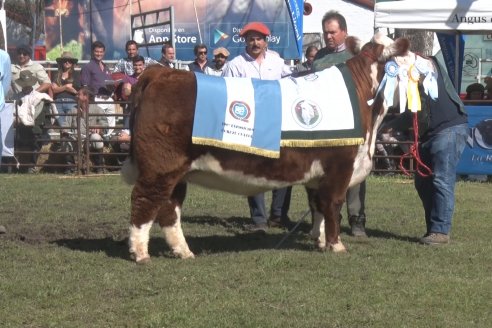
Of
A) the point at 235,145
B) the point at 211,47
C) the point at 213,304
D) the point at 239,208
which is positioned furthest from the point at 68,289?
the point at 211,47

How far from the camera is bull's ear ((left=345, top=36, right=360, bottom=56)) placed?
9258 mm

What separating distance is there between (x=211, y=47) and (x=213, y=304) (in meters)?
16.9

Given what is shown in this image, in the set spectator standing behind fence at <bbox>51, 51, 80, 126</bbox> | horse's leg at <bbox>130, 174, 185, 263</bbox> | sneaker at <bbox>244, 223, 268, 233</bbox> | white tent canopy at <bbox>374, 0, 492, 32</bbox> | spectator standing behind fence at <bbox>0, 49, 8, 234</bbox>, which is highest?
white tent canopy at <bbox>374, 0, 492, 32</bbox>

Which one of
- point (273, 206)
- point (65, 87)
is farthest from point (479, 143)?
point (65, 87)

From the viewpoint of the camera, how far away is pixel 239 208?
1225cm

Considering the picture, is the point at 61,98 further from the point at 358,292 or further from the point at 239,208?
the point at 358,292

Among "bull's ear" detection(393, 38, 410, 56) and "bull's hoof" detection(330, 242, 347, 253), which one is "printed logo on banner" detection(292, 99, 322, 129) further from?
"bull's hoof" detection(330, 242, 347, 253)

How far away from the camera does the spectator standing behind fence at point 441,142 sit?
9.55m

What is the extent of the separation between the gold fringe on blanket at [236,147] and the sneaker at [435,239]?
2.01 metres

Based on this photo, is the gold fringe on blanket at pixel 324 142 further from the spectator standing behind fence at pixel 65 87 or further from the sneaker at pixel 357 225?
the spectator standing behind fence at pixel 65 87

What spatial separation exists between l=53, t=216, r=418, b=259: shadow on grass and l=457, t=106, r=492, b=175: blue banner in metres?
5.73

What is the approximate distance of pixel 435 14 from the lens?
1578 cm

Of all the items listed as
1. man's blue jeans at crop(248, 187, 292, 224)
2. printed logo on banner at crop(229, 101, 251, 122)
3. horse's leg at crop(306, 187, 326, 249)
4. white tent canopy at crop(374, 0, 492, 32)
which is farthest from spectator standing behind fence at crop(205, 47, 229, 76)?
printed logo on banner at crop(229, 101, 251, 122)

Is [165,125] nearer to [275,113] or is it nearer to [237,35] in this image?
[275,113]
